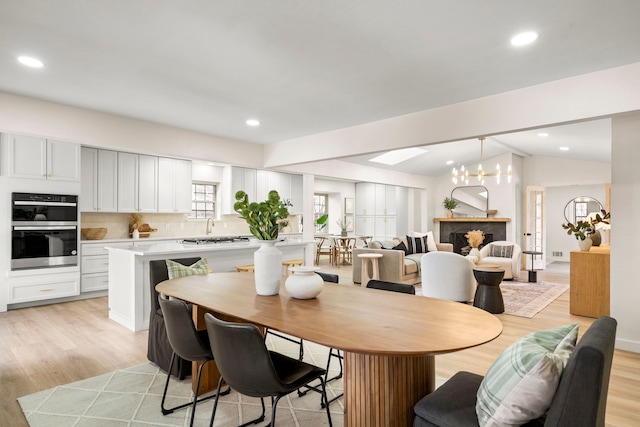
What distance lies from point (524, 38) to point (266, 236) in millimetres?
2235

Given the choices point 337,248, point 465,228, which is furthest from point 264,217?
point 465,228

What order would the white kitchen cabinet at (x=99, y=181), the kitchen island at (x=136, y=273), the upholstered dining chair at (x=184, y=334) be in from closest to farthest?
the upholstered dining chair at (x=184, y=334)
the kitchen island at (x=136, y=273)
the white kitchen cabinet at (x=99, y=181)

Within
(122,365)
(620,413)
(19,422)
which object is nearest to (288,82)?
(122,365)

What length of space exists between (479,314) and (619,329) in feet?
9.22

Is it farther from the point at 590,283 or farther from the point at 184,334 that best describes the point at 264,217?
the point at 590,283

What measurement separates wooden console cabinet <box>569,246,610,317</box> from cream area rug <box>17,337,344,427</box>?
3708 millimetres

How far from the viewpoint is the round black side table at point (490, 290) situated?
4750 millimetres

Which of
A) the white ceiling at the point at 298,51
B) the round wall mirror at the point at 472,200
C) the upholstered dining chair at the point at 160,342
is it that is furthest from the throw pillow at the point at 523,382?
the round wall mirror at the point at 472,200

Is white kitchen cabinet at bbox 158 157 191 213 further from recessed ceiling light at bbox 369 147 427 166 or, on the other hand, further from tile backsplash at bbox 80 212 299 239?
recessed ceiling light at bbox 369 147 427 166

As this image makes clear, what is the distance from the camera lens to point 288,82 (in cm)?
349

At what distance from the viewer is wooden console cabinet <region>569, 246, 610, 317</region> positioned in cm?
454

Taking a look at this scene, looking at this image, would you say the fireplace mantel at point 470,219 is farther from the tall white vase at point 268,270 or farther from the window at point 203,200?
the tall white vase at point 268,270

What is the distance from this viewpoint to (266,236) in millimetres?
2275

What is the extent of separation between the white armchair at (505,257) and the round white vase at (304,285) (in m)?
6.08
